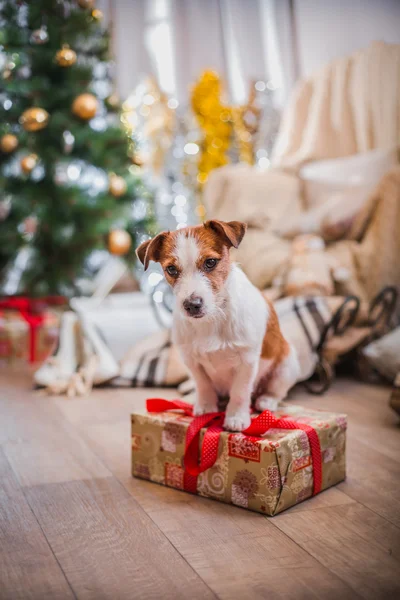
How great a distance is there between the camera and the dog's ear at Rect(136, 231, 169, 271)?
1.32 m

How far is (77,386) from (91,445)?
59 cm

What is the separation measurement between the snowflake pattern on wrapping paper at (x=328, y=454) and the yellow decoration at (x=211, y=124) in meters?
3.13

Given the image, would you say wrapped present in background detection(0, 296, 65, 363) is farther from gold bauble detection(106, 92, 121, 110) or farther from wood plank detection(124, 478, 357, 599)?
wood plank detection(124, 478, 357, 599)

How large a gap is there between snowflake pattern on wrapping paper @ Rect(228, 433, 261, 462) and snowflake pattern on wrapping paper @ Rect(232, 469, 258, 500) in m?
0.03

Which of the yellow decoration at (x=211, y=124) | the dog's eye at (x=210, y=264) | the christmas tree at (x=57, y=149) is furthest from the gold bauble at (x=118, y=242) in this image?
the dog's eye at (x=210, y=264)

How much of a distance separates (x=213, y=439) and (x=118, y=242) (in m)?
2.02

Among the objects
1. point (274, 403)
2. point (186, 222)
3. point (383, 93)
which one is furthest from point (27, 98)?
point (274, 403)

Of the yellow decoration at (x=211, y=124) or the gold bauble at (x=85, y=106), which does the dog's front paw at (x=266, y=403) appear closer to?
the gold bauble at (x=85, y=106)

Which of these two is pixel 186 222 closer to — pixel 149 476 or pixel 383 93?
pixel 383 93

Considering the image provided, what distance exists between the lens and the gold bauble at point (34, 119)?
9.78 ft

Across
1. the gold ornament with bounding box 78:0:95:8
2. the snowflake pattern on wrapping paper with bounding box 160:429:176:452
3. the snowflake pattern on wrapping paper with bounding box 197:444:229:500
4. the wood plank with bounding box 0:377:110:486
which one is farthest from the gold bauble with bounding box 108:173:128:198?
the snowflake pattern on wrapping paper with bounding box 197:444:229:500

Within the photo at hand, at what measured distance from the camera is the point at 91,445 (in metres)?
1.78

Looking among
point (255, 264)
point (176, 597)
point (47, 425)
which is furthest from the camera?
point (255, 264)

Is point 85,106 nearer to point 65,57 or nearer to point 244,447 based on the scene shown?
point 65,57
